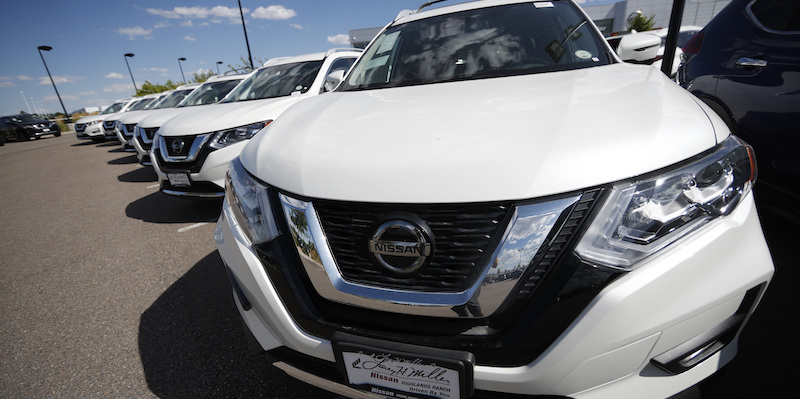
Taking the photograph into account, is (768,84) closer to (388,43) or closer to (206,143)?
(388,43)

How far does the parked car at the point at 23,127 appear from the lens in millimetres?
19609

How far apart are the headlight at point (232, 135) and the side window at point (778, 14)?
4.09 meters

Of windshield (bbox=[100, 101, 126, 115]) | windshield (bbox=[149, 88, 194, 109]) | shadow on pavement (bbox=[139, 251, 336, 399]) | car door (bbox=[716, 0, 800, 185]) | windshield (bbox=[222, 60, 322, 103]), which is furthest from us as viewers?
windshield (bbox=[100, 101, 126, 115])

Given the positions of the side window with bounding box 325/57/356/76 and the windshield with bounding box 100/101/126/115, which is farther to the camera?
the windshield with bounding box 100/101/126/115

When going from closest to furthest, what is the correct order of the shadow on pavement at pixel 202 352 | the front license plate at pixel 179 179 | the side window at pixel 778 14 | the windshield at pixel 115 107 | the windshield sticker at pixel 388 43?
the shadow on pavement at pixel 202 352
the side window at pixel 778 14
the windshield sticker at pixel 388 43
the front license plate at pixel 179 179
the windshield at pixel 115 107

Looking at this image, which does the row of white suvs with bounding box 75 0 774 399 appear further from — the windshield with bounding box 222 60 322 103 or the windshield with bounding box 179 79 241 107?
the windshield with bounding box 179 79 241 107

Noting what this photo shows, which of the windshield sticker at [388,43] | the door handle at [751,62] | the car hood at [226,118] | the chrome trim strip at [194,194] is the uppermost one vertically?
the windshield sticker at [388,43]

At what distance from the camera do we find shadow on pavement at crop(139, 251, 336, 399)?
1.73 meters

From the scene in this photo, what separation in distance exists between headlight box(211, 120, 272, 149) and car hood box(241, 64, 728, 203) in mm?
2570

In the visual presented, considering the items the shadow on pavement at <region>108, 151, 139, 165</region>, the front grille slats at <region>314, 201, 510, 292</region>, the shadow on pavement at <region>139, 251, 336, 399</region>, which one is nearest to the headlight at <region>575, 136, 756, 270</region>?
the front grille slats at <region>314, 201, 510, 292</region>

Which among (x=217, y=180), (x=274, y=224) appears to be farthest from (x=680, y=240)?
(x=217, y=180)

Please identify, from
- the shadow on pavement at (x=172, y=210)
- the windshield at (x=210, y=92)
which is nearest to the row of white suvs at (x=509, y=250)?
the shadow on pavement at (x=172, y=210)

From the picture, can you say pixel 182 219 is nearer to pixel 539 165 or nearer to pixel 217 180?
pixel 217 180

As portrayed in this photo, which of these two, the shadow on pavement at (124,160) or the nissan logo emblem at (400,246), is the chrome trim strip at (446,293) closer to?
the nissan logo emblem at (400,246)
